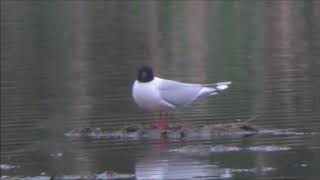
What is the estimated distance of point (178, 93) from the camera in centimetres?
1084

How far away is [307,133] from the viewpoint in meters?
10.1

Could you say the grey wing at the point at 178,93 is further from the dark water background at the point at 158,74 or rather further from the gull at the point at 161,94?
the dark water background at the point at 158,74

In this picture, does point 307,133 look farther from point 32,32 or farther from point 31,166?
point 32,32

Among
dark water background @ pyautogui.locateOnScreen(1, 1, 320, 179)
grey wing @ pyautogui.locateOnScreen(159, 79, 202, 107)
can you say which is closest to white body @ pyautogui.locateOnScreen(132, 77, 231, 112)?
grey wing @ pyautogui.locateOnScreen(159, 79, 202, 107)

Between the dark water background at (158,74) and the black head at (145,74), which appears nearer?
the dark water background at (158,74)

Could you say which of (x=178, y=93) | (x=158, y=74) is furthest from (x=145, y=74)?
(x=158, y=74)

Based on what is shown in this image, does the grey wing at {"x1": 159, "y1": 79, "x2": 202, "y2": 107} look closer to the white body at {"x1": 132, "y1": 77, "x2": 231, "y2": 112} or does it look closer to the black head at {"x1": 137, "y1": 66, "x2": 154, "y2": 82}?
the white body at {"x1": 132, "y1": 77, "x2": 231, "y2": 112}

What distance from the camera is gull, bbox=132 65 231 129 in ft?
34.9

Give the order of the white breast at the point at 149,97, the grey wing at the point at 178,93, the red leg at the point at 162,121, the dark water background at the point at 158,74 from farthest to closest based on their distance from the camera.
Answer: the grey wing at the point at 178,93 → the white breast at the point at 149,97 → the red leg at the point at 162,121 → the dark water background at the point at 158,74

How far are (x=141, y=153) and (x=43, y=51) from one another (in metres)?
9.57

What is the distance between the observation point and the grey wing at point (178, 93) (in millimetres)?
10742

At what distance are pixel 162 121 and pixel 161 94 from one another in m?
0.27

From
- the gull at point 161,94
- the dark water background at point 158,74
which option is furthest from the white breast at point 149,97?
the dark water background at point 158,74

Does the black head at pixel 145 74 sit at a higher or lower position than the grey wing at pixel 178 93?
higher
